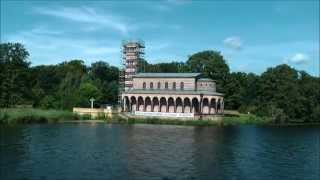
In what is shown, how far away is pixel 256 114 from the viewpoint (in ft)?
356

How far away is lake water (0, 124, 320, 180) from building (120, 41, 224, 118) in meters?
30.0

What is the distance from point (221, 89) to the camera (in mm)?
115250

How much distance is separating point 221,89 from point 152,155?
70328 mm

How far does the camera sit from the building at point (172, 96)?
98750mm

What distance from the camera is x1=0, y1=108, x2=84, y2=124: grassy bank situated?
7894 cm

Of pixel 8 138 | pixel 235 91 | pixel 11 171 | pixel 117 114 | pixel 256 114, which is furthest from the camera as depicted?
pixel 235 91

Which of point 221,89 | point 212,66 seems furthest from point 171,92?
point 212,66

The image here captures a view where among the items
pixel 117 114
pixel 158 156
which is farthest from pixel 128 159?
pixel 117 114

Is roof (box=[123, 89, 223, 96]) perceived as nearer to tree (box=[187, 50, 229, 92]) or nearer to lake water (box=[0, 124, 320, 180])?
tree (box=[187, 50, 229, 92])

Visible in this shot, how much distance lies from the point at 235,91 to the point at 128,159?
7508 centimetres

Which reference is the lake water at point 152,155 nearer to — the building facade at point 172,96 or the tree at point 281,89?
the building facade at point 172,96

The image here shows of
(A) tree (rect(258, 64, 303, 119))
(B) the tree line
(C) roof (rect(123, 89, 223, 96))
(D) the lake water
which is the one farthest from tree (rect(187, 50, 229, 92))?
(D) the lake water

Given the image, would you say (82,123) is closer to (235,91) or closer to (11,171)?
(235,91)

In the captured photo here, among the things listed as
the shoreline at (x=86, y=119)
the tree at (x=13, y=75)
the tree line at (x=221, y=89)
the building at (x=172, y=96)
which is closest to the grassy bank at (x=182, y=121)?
the shoreline at (x=86, y=119)
